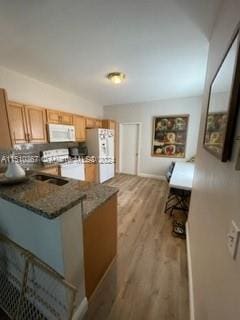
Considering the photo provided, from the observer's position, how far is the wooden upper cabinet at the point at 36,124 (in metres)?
2.79

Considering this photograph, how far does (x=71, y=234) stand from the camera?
978 mm

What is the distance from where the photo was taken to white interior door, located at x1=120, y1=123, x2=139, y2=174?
530 centimetres

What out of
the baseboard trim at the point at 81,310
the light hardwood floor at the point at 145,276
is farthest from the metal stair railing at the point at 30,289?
the light hardwood floor at the point at 145,276

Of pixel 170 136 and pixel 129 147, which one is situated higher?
pixel 170 136

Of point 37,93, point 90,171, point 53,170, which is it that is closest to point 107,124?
point 90,171

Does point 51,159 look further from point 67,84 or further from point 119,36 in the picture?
point 119,36

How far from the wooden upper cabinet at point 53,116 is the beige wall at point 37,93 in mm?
294

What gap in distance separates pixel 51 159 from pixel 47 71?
1.83m

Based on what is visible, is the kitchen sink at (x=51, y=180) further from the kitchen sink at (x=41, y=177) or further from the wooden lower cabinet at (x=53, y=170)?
the wooden lower cabinet at (x=53, y=170)

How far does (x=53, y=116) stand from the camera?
327 cm

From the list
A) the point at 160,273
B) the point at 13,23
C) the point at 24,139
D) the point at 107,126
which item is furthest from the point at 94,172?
the point at 13,23

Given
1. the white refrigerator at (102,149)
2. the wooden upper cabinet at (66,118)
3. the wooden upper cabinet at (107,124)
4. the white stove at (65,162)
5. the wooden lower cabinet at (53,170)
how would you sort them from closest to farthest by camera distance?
A: 1. the wooden lower cabinet at (53,170)
2. the white stove at (65,162)
3. the wooden upper cabinet at (66,118)
4. the white refrigerator at (102,149)
5. the wooden upper cabinet at (107,124)

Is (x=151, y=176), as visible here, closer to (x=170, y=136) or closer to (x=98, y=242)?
(x=170, y=136)

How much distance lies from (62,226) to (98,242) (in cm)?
69
